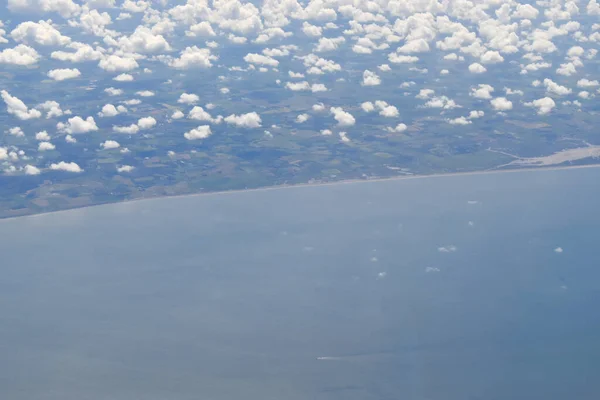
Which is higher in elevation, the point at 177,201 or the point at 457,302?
the point at 177,201

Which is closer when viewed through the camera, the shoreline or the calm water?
the calm water

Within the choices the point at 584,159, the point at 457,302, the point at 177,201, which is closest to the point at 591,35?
the point at 584,159

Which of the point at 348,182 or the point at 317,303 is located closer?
the point at 317,303

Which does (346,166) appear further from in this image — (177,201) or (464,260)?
(464,260)

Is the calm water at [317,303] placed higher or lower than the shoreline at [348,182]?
lower

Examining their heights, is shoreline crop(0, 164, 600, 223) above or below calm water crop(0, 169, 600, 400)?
→ above

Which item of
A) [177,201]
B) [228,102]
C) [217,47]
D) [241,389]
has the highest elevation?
[217,47]

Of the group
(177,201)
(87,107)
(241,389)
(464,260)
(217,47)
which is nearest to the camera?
(241,389)

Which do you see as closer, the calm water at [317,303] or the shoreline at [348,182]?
the calm water at [317,303]
